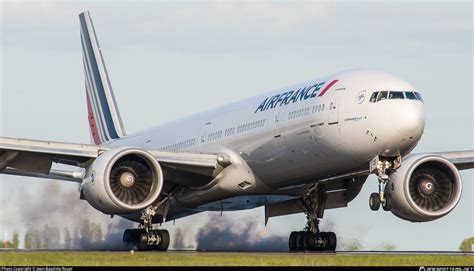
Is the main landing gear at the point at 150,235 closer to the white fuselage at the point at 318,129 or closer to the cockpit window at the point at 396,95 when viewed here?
the white fuselage at the point at 318,129

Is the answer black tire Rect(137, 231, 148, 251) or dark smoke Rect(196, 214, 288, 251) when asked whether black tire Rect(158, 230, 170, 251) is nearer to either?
black tire Rect(137, 231, 148, 251)

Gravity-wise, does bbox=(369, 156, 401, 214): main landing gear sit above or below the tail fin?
below

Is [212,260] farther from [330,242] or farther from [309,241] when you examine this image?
[330,242]

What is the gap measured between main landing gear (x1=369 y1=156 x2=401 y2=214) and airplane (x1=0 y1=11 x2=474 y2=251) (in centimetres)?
3

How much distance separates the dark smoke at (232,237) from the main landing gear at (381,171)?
36.4 ft

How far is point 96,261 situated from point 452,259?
357 inches

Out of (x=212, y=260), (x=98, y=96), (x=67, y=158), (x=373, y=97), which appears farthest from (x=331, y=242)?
(x=98, y=96)

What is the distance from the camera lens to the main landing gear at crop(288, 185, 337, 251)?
41.8 metres

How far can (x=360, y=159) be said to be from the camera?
118ft

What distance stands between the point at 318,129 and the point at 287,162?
6.99 ft

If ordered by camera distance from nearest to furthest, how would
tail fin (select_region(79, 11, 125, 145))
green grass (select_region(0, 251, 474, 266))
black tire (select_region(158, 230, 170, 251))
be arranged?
1. green grass (select_region(0, 251, 474, 266))
2. black tire (select_region(158, 230, 170, 251))
3. tail fin (select_region(79, 11, 125, 145))

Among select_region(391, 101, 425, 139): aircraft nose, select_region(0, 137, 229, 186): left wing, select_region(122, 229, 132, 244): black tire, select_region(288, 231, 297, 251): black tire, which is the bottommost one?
select_region(288, 231, 297, 251): black tire

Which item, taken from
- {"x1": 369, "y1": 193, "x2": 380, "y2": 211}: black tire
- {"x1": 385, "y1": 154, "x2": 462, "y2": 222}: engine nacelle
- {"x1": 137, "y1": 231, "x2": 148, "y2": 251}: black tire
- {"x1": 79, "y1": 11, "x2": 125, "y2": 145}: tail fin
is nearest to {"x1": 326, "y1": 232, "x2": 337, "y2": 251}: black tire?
{"x1": 385, "y1": 154, "x2": 462, "y2": 222}: engine nacelle

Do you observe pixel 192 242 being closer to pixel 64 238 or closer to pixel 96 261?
pixel 64 238
